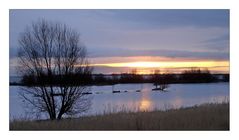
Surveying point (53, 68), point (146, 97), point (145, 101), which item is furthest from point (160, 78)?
point (53, 68)

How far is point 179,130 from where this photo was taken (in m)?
7.74

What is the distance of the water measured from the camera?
9.33m

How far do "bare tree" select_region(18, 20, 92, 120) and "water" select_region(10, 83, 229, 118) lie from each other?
64cm

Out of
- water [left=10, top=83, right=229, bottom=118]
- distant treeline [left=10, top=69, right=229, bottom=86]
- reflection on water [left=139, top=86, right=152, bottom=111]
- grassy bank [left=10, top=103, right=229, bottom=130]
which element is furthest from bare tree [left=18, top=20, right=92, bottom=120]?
grassy bank [left=10, top=103, right=229, bottom=130]

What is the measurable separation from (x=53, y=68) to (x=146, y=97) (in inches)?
105

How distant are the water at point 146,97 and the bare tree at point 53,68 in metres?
0.64

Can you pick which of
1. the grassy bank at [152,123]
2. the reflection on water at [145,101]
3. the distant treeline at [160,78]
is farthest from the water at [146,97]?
the grassy bank at [152,123]

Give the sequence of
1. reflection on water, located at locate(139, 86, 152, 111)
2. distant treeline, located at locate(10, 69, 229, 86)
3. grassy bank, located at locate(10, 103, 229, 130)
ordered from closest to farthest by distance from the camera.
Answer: grassy bank, located at locate(10, 103, 229, 130), distant treeline, located at locate(10, 69, 229, 86), reflection on water, located at locate(139, 86, 152, 111)

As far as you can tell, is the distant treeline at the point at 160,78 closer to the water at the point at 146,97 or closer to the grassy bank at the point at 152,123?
the water at the point at 146,97

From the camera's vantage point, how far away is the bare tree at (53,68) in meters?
10.3

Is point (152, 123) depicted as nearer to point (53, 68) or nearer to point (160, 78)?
point (160, 78)

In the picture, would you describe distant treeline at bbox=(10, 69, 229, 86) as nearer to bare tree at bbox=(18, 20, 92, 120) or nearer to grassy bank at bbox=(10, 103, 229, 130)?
bare tree at bbox=(18, 20, 92, 120)

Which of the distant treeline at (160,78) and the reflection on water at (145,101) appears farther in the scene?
the reflection on water at (145,101)

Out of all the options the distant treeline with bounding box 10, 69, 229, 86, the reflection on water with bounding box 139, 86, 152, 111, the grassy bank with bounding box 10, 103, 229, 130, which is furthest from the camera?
the reflection on water with bounding box 139, 86, 152, 111
